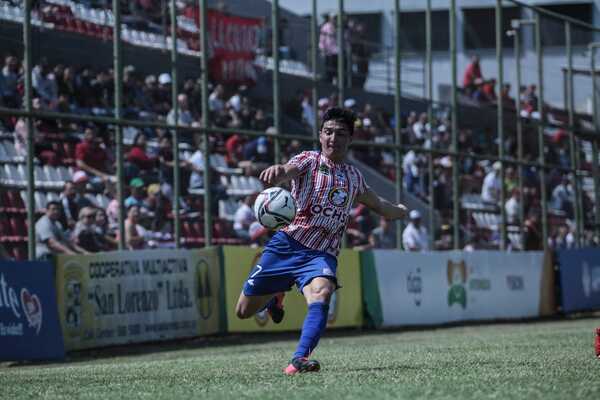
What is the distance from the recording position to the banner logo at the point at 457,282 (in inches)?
998

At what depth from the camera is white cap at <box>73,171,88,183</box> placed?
1745 cm

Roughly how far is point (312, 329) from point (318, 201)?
1.23 m

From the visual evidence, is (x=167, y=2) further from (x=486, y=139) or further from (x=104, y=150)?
(x=486, y=139)

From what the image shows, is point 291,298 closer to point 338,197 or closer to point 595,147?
point 338,197

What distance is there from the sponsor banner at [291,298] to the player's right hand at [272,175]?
31.8ft

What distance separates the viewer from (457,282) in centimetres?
2562

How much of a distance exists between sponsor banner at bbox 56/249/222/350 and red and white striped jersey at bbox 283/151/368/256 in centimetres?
635

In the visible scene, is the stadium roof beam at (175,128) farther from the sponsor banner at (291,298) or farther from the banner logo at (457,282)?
the banner logo at (457,282)

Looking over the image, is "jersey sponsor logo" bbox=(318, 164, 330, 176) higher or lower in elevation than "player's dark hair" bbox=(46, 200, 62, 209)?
higher

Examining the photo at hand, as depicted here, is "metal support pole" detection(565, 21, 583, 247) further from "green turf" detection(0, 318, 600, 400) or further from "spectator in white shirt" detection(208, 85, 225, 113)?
"green turf" detection(0, 318, 600, 400)

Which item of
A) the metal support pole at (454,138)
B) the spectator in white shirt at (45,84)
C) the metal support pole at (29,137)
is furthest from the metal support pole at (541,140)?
the metal support pole at (29,137)

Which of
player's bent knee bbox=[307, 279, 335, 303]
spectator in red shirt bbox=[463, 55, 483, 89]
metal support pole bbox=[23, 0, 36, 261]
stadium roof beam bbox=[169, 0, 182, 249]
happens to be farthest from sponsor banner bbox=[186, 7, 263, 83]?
player's bent knee bbox=[307, 279, 335, 303]

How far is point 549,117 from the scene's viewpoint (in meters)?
31.5

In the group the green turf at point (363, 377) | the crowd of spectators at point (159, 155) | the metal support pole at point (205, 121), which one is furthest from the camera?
the metal support pole at point (205, 121)
